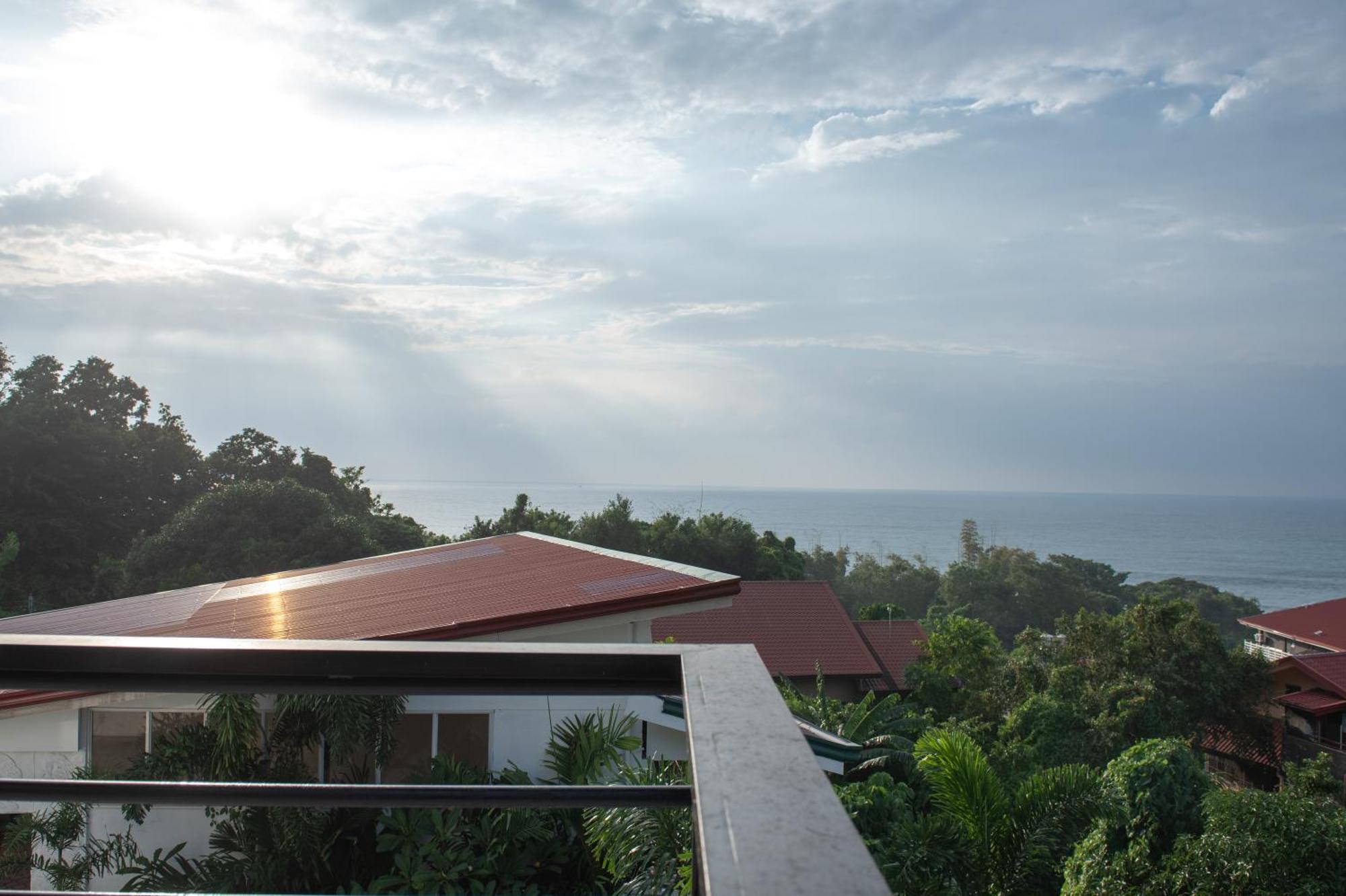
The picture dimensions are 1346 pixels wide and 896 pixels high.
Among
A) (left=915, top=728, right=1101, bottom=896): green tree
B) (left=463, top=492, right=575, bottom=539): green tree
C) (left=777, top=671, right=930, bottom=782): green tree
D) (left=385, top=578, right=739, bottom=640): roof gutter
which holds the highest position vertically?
(left=463, top=492, right=575, bottom=539): green tree

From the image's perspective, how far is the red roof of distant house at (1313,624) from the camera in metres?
31.7

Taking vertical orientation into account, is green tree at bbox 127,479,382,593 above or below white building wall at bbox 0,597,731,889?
above

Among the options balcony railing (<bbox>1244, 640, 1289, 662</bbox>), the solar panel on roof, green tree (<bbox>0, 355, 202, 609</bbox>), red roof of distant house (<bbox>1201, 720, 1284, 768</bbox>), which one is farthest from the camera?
balcony railing (<bbox>1244, 640, 1289, 662</bbox>)

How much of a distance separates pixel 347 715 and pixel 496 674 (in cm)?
520

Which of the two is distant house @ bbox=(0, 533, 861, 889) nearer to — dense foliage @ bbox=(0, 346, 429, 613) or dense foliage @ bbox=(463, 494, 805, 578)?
dense foliage @ bbox=(0, 346, 429, 613)

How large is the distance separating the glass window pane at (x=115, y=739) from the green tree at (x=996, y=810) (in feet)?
19.6

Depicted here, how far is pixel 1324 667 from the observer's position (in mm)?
25953

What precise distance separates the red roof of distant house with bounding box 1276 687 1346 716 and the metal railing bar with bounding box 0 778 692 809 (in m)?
30.3

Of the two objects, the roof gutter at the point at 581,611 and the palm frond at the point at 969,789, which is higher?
the roof gutter at the point at 581,611

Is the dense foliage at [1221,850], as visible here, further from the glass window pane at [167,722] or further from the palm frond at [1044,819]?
the glass window pane at [167,722]

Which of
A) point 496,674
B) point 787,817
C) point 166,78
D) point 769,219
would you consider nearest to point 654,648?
point 496,674

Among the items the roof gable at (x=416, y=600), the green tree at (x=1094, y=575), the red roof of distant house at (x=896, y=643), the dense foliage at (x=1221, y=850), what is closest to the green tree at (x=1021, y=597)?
the green tree at (x=1094, y=575)

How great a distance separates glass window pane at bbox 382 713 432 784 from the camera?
6680 mm

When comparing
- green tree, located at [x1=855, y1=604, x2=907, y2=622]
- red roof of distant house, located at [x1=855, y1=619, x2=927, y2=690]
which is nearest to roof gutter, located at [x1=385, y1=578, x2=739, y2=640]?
red roof of distant house, located at [x1=855, y1=619, x2=927, y2=690]
